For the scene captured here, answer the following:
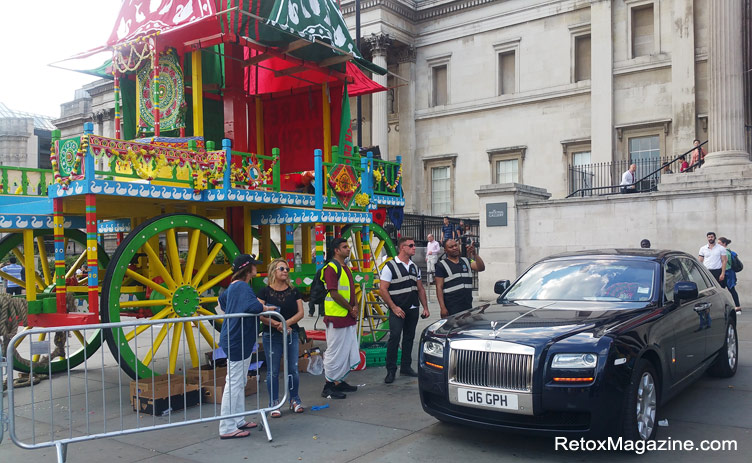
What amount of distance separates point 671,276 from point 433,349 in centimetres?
274

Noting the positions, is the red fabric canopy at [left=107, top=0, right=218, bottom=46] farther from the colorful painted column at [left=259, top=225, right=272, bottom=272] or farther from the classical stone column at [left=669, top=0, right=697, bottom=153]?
the classical stone column at [left=669, top=0, right=697, bottom=153]

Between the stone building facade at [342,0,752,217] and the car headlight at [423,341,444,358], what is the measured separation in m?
22.1

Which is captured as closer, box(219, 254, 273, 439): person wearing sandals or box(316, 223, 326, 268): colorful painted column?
box(219, 254, 273, 439): person wearing sandals

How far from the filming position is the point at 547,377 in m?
5.00

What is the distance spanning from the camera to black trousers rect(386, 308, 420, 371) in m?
8.21

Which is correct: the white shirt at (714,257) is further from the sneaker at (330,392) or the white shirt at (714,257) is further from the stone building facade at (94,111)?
the stone building facade at (94,111)

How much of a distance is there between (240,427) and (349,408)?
4.15 ft

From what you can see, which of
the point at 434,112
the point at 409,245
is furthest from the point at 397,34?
the point at 409,245

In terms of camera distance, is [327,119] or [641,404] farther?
[327,119]

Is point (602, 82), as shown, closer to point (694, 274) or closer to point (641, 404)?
point (694, 274)

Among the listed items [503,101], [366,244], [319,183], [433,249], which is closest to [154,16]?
[319,183]

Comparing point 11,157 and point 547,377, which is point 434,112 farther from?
point 11,157

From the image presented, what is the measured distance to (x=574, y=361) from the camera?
16.4ft

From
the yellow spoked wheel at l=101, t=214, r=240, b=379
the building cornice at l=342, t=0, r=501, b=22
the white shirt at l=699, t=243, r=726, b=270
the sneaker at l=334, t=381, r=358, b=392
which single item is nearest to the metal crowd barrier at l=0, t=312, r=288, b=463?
A: the yellow spoked wheel at l=101, t=214, r=240, b=379
